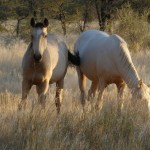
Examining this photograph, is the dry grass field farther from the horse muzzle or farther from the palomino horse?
the horse muzzle

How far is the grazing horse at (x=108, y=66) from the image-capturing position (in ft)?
25.7

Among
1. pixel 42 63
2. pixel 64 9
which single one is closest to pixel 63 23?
pixel 64 9

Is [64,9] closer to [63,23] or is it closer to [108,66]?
[63,23]

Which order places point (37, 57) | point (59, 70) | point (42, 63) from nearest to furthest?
1. point (37, 57)
2. point (42, 63)
3. point (59, 70)

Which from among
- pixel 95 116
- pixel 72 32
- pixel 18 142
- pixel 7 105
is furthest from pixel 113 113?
pixel 72 32

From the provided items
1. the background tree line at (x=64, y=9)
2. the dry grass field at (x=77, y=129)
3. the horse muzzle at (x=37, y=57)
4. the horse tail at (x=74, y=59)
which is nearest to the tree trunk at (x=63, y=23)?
the background tree line at (x=64, y=9)

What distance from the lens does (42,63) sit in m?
7.53

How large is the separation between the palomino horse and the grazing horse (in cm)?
71

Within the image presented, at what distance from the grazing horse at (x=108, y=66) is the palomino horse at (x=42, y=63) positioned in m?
0.71

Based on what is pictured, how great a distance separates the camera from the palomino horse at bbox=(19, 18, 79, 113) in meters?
7.11

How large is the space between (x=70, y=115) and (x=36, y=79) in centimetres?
166

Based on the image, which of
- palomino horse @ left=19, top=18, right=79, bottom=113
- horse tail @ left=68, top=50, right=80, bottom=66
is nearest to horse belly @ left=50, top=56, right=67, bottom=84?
palomino horse @ left=19, top=18, right=79, bottom=113

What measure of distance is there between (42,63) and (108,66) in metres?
1.55

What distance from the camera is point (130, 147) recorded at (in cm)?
541
